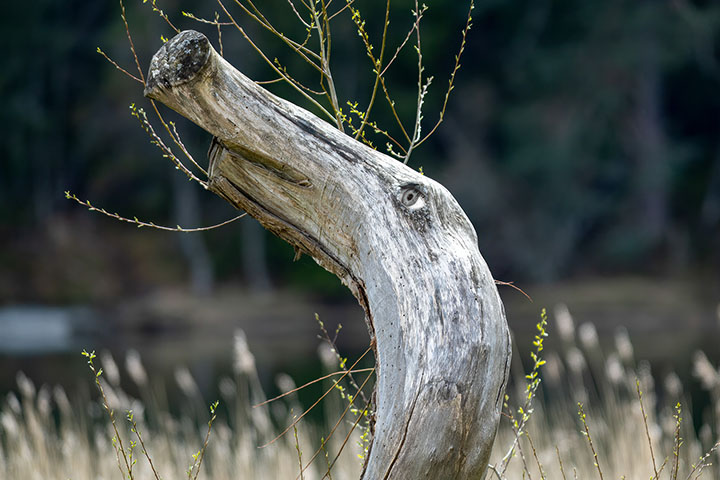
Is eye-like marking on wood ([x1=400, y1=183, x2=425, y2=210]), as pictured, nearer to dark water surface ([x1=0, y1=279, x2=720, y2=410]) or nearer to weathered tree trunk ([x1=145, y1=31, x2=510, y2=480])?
weathered tree trunk ([x1=145, y1=31, x2=510, y2=480])

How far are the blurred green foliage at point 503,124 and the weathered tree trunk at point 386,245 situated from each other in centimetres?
1751

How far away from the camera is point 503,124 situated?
2144 cm

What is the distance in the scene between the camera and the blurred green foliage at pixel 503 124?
20.2m

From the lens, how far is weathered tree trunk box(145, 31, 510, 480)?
1.82 metres

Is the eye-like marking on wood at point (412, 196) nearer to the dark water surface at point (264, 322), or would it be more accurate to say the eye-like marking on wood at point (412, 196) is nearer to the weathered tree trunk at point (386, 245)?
the weathered tree trunk at point (386, 245)

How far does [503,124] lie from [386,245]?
2004cm

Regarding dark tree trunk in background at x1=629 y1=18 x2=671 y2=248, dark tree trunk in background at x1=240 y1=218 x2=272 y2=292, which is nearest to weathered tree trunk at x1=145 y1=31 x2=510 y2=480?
dark tree trunk in background at x1=240 y1=218 x2=272 y2=292

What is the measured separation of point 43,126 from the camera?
21109 millimetres

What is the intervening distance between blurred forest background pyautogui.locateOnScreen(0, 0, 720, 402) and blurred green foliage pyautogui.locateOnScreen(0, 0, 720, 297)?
6 cm

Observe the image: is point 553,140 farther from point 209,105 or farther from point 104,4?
point 209,105

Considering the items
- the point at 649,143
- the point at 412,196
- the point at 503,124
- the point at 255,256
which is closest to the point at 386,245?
the point at 412,196

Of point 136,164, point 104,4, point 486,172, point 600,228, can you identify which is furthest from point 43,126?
point 600,228

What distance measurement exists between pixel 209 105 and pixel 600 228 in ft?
69.7

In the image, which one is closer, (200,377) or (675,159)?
(200,377)
